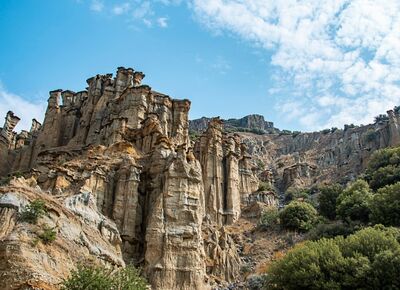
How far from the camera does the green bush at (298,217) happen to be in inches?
2037

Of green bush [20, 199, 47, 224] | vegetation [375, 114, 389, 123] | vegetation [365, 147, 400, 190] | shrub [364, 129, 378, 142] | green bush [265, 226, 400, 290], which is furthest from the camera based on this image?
vegetation [375, 114, 389, 123]

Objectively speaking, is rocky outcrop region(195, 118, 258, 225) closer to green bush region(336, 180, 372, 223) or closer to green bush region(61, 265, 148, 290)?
green bush region(336, 180, 372, 223)

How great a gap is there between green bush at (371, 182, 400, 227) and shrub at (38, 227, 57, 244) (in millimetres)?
29571

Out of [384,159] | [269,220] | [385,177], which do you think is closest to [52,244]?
[269,220]

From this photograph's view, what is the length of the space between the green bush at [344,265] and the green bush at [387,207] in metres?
7.97

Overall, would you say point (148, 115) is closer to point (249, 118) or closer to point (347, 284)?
point (347, 284)

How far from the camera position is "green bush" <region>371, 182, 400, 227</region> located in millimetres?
42312

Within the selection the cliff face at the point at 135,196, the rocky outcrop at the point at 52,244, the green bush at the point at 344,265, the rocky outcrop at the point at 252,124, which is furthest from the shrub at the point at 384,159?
the rocky outcrop at the point at 252,124

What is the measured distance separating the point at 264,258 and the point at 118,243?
1814cm

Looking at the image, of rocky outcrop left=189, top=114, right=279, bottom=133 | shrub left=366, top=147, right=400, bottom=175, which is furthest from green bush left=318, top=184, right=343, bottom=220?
rocky outcrop left=189, top=114, right=279, bottom=133

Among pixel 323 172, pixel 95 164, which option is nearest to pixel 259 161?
pixel 323 172

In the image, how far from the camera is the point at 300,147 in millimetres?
135000

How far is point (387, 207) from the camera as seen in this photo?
43250 mm

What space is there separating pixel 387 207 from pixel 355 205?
420 centimetres
